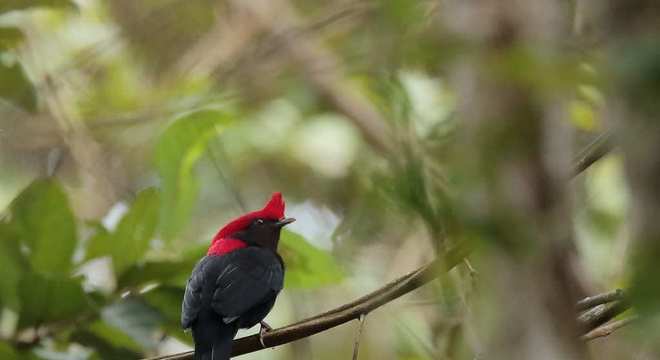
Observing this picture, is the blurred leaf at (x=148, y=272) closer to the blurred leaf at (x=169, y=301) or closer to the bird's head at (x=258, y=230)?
the blurred leaf at (x=169, y=301)

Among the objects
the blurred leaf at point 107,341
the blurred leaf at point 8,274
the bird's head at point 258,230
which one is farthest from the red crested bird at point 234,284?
the blurred leaf at point 8,274

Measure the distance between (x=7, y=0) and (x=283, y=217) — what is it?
1.34 metres

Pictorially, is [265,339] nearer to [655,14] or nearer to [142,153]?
[655,14]

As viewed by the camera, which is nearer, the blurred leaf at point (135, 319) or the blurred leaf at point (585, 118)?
the blurred leaf at point (135, 319)

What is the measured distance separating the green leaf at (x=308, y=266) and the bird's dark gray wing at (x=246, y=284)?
73 mm

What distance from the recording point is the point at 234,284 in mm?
3459

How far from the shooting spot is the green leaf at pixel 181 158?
318 centimetres

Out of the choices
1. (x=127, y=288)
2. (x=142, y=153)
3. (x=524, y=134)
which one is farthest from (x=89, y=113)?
(x=524, y=134)

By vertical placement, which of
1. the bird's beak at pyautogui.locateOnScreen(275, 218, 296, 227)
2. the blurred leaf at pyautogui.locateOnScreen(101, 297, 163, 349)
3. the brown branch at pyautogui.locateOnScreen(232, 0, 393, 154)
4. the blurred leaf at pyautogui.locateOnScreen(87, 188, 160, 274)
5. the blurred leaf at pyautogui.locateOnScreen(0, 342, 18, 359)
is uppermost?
the brown branch at pyautogui.locateOnScreen(232, 0, 393, 154)

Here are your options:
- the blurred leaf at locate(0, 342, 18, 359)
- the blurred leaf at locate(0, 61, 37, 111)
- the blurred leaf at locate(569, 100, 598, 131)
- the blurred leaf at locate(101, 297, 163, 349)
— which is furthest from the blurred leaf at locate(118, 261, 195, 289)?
the blurred leaf at locate(569, 100, 598, 131)

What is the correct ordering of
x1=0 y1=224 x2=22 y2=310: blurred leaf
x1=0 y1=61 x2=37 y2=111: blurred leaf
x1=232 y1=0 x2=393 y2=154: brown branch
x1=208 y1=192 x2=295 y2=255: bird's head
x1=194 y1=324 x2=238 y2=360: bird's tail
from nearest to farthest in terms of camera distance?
x1=194 y1=324 x2=238 y2=360: bird's tail, x1=0 y1=224 x2=22 y2=310: blurred leaf, x1=0 y1=61 x2=37 y2=111: blurred leaf, x1=208 y1=192 x2=295 y2=255: bird's head, x1=232 y1=0 x2=393 y2=154: brown branch

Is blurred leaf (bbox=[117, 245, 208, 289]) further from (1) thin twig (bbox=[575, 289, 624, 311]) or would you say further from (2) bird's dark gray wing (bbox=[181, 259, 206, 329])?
(1) thin twig (bbox=[575, 289, 624, 311])

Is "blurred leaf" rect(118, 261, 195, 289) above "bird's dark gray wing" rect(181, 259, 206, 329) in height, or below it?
above

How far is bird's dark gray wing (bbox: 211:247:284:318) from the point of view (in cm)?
334
